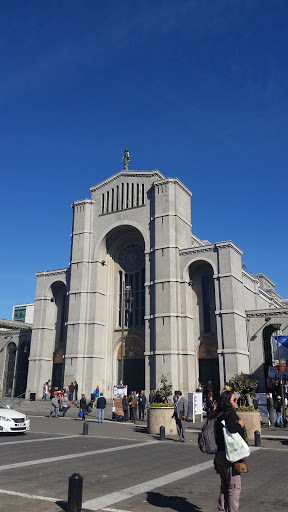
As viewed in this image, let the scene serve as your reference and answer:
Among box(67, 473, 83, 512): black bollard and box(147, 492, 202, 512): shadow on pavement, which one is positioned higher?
box(67, 473, 83, 512): black bollard

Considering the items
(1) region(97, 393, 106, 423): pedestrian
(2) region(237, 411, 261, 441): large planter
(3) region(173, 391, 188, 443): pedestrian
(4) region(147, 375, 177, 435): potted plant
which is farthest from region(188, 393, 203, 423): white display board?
(3) region(173, 391, 188, 443): pedestrian

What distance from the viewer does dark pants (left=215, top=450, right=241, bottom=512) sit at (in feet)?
17.8

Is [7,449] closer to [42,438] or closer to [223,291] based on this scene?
[42,438]

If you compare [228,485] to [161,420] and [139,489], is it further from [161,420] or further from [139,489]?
[161,420]

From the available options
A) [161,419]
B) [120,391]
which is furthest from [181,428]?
[120,391]

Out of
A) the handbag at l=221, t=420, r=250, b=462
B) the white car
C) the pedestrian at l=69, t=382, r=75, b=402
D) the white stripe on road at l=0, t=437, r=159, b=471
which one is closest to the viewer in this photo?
the handbag at l=221, t=420, r=250, b=462

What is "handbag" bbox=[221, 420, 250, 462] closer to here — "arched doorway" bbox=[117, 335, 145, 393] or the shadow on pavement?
the shadow on pavement

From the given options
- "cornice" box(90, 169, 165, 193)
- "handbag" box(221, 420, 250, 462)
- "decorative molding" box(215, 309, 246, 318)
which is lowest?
"handbag" box(221, 420, 250, 462)

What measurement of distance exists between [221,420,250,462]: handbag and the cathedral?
24653mm

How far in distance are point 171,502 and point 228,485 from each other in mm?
1844

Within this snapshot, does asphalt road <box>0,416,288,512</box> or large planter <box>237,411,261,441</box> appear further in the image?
large planter <box>237,411,261,441</box>

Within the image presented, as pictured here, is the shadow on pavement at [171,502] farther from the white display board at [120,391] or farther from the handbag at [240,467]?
the white display board at [120,391]

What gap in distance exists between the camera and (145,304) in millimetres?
35969

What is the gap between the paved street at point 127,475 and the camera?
22.2 ft
